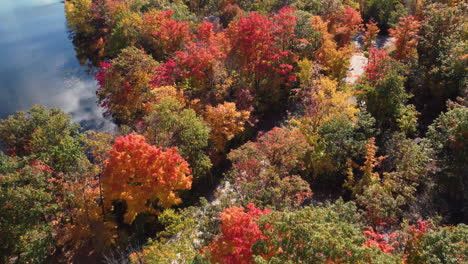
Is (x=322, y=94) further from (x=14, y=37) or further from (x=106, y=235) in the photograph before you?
(x=14, y=37)

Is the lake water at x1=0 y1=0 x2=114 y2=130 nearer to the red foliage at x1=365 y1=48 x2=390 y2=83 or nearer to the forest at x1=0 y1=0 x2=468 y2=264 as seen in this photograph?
the forest at x1=0 y1=0 x2=468 y2=264

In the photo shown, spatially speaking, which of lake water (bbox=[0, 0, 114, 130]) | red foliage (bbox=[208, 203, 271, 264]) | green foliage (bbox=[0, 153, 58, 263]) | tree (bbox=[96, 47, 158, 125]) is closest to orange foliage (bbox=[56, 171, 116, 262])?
green foliage (bbox=[0, 153, 58, 263])

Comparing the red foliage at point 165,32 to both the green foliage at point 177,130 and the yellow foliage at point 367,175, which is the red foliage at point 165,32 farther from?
the yellow foliage at point 367,175

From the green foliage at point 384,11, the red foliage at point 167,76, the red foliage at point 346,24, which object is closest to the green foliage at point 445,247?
the red foliage at point 167,76

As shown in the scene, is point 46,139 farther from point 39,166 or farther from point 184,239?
point 184,239

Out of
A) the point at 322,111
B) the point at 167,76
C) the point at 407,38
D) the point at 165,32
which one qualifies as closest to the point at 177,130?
the point at 167,76

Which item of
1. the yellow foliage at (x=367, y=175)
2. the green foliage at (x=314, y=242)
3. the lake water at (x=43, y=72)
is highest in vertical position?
the green foliage at (x=314, y=242)

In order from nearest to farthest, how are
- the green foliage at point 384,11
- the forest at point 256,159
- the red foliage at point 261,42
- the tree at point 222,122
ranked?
the forest at point 256,159
the tree at point 222,122
the red foliage at point 261,42
the green foliage at point 384,11
